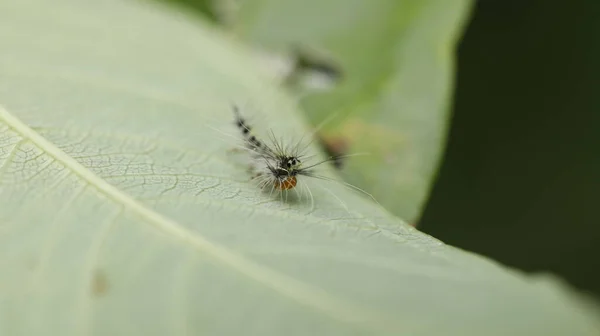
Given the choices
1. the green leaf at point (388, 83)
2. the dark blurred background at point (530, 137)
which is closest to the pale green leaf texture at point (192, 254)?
the green leaf at point (388, 83)

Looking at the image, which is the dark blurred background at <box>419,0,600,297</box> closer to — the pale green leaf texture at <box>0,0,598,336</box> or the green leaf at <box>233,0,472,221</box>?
the green leaf at <box>233,0,472,221</box>

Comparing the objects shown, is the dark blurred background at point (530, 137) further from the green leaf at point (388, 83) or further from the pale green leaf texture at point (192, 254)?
the pale green leaf texture at point (192, 254)

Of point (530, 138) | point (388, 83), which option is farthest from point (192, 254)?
point (530, 138)

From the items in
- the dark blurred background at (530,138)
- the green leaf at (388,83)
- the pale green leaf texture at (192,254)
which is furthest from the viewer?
the dark blurred background at (530,138)

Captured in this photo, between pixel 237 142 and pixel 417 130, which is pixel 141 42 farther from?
pixel 417 130

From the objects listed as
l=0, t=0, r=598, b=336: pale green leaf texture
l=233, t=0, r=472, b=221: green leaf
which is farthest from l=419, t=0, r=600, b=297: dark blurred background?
l=0, t=0, r=598, b=336: pale green leaf texture
